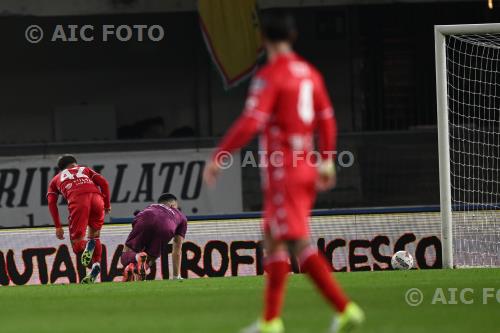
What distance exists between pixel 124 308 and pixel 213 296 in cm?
112

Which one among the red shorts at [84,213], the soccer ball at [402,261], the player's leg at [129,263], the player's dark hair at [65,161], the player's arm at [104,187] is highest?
the player's dark hair at [65,161]

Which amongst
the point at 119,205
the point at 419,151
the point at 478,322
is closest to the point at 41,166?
the point at 119,205

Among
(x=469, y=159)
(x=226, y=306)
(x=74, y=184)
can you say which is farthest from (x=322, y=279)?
(x=469, y=159)

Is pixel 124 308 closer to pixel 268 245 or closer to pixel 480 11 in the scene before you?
pixel 268 245

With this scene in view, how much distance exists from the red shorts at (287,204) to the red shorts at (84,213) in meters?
7.76

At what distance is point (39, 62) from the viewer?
2238cm

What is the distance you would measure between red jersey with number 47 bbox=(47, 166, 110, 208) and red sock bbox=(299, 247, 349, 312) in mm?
7674

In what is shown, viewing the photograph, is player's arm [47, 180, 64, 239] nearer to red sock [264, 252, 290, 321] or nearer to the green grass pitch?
the green grass pitch

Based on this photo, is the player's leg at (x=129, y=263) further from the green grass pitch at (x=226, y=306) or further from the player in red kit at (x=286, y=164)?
the player in red kit at (x=286, y=164)

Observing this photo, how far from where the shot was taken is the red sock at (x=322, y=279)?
7.45 metres

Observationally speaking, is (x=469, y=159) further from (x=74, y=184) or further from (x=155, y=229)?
(x=74, y=184)

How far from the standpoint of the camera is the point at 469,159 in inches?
682

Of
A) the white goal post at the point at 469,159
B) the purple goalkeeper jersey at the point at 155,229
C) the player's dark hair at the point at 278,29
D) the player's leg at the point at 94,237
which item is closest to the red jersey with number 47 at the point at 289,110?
the player's dark hair at the point at 278,29

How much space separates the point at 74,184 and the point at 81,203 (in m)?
0.24
